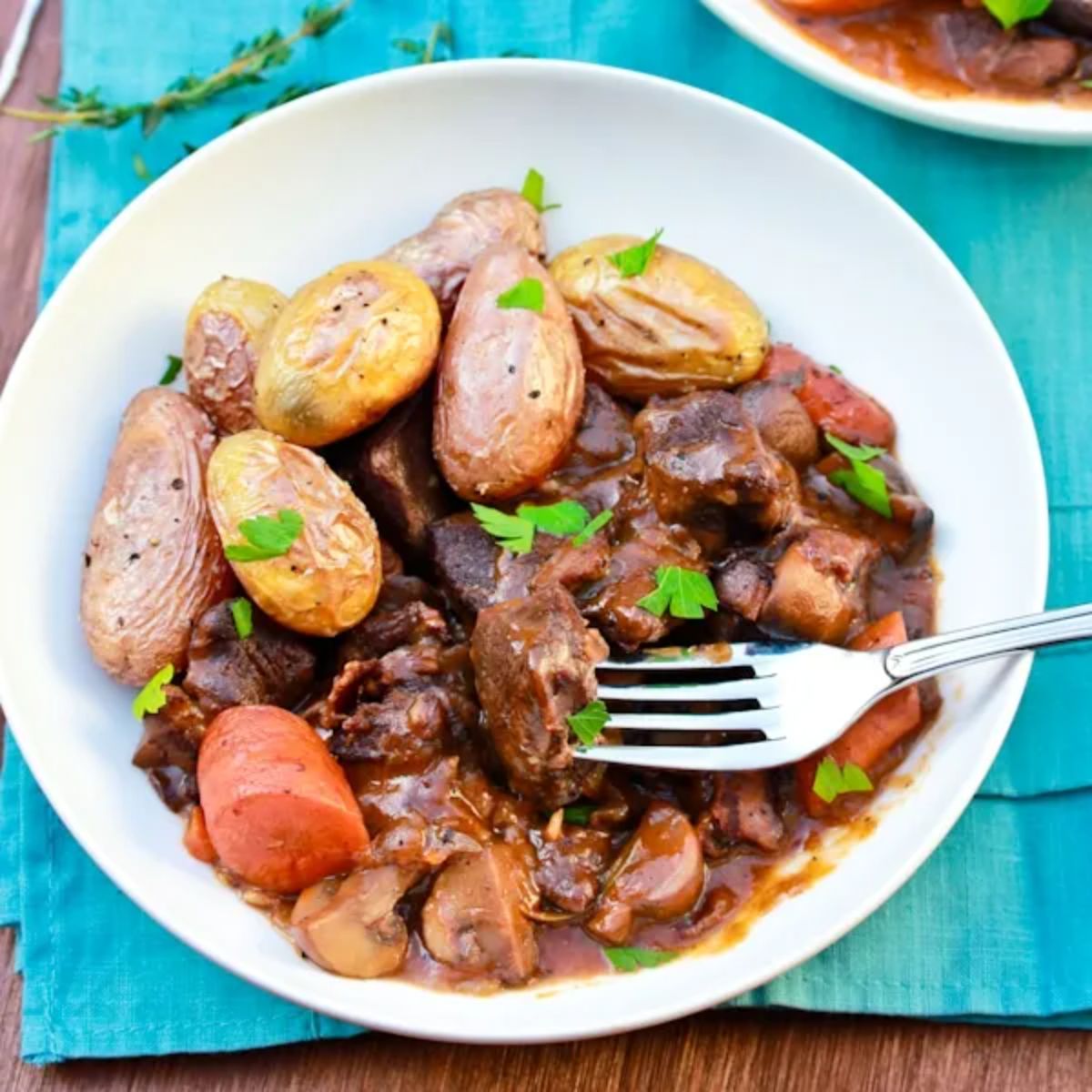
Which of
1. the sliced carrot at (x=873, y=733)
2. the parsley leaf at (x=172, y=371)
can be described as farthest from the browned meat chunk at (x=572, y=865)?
the parsley leaf at (x=172, y=371)

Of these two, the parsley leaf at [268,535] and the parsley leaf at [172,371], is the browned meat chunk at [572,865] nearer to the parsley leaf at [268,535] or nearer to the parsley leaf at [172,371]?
the parsley leaf at [268,535]

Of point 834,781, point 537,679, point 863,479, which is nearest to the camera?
point 537,679

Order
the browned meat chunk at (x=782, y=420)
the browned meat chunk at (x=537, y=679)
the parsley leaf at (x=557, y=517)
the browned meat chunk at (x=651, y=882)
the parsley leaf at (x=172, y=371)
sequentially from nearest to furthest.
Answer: the browned meat chunk at (x=537, y=679), the browned meat chunk at (x=651, y=882), the parsley leaf at (x=557, y=517), the browned meat chunk at (x=782, y=420), the parsley leaf at (x=172, y=371)

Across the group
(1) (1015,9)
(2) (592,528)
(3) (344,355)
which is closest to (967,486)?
(2) (592,528)

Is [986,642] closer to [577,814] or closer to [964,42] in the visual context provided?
[577,814]

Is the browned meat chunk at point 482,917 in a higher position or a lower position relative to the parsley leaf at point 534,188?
lower
